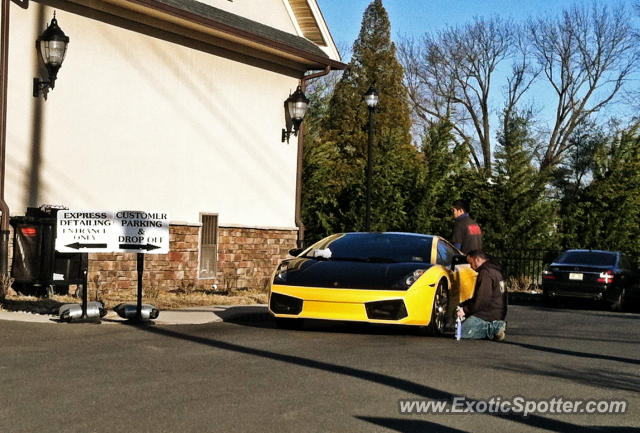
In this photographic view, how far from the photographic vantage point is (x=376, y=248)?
14430mm

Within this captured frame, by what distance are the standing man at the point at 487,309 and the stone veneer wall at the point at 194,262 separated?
7.80 meters

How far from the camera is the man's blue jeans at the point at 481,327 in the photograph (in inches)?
518

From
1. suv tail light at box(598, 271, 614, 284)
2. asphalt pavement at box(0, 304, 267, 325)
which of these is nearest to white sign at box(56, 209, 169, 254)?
asphalt pavement at box(0, 304, 267, 325)

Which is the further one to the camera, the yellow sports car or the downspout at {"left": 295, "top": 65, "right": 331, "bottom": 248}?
the downspout at {"left": 295, "top": 65, "right": 331, "bottom": 248}

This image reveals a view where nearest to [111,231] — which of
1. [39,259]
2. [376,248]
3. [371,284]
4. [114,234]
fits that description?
[114,234]

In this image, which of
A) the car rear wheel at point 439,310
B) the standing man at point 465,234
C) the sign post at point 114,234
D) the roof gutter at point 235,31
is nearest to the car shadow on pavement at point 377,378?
the sign post at point 114,234

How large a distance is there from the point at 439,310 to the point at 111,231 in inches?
170

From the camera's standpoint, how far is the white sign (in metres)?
12.9

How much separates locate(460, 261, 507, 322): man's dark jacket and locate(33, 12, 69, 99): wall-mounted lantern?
8572 mm

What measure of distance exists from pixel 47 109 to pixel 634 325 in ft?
35.6

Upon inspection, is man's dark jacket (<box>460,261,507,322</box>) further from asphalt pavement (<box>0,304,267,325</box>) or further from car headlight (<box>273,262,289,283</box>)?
asphalt pavement (<box>0,304,267,325</box>)

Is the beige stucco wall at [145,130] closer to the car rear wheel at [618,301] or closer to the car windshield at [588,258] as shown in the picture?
the car windshield at [588,258]

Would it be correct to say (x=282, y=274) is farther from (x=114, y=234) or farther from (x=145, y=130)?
(x=145, y=130)

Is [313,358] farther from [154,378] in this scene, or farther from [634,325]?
[634,325]
